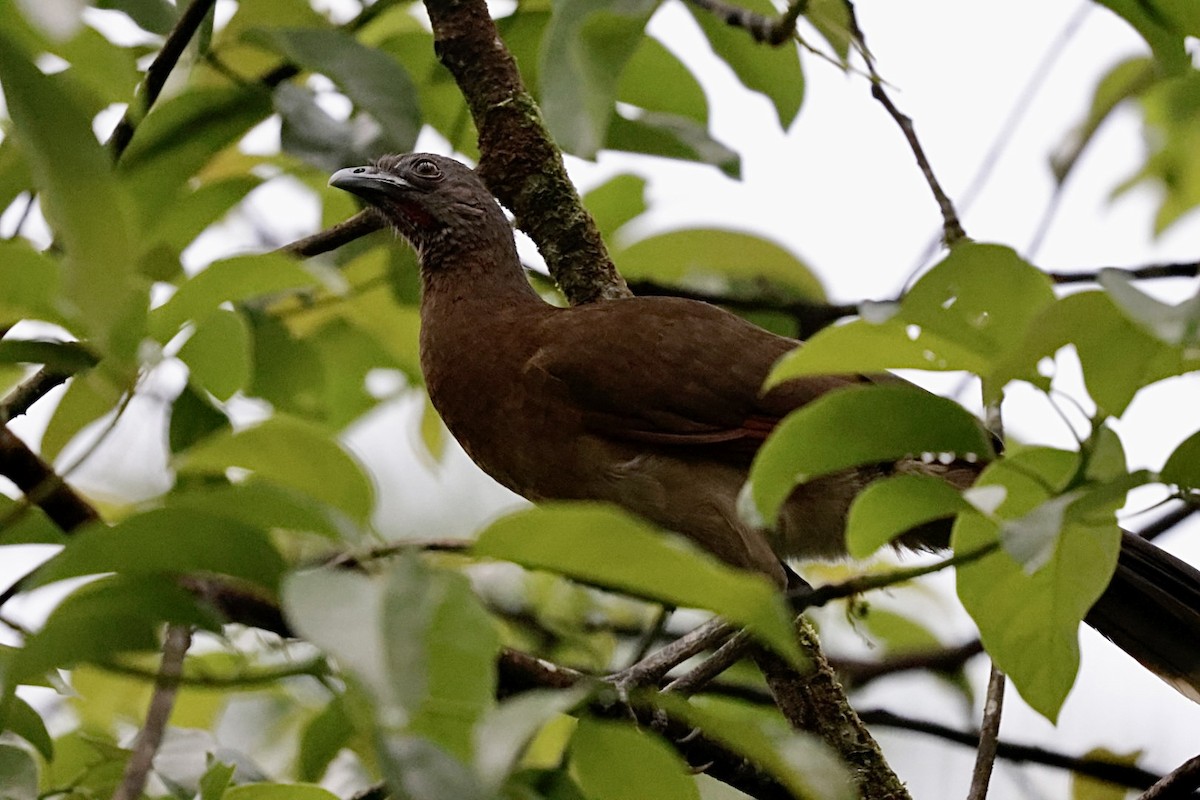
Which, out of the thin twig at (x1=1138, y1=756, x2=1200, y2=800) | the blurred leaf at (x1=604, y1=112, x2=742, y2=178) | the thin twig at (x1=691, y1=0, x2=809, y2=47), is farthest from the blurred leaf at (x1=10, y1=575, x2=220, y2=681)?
the blurred leaf at (x1=604, y1=112, x2=742, y2=178)

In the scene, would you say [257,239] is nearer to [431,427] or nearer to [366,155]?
[431,427]

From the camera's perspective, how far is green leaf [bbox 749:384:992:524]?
1.22 meters

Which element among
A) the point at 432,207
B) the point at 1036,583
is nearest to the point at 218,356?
the point at 1036,583

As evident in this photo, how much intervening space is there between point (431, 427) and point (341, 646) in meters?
2.34

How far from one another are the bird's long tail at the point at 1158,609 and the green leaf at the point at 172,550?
1.83 m

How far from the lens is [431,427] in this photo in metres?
3.19

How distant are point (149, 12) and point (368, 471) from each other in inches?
35.8

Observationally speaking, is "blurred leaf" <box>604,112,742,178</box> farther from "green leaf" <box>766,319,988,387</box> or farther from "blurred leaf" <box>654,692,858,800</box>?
"blurred leaf" <box>654,692,858,800</box>

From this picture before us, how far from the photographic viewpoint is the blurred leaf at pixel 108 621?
41.3 inches

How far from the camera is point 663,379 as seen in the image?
2656 millimetres

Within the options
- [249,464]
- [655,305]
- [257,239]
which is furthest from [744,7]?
[257,239]

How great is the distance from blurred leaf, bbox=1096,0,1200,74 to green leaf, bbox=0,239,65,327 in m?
1.22

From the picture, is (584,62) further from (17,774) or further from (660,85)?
(17,774)

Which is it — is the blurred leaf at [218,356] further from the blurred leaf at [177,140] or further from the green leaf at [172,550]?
the green leaf at [172,550]
